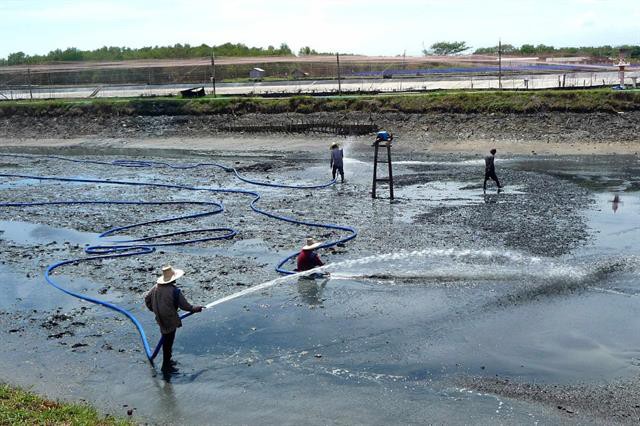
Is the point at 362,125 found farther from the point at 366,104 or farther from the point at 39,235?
the point at 39,235

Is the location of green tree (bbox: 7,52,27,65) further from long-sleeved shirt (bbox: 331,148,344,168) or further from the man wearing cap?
the man wearing cap

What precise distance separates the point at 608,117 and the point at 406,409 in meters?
36.7

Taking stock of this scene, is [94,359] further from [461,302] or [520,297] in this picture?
[520,297]

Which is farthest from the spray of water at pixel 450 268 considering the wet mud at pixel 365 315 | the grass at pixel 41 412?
the grass at pixel 41 412

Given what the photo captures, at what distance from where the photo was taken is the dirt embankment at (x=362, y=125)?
42656 mm

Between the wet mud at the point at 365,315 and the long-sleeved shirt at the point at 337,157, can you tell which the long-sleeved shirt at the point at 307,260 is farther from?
the long-sleeved shirt at the point at 337,157

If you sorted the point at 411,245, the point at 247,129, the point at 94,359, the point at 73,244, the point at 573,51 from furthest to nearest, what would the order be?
the point at 573,51, the point at 247,129, the point at 73,244, the point at 411,245, the point at 94,359

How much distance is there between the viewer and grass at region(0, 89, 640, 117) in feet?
149

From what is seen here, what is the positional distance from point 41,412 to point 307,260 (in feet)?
26.2

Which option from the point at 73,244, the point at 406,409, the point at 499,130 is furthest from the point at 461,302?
the point at 499,130

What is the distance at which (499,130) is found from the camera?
44312mm

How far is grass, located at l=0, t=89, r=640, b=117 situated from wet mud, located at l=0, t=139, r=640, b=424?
18.2 metres

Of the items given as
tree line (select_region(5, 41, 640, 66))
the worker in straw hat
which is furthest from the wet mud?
tree line (select_region(5, 41, 640, 66))

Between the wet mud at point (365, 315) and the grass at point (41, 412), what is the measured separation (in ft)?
2.33
